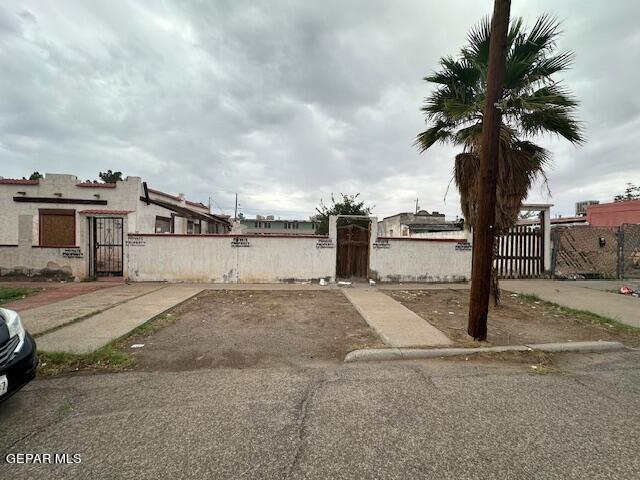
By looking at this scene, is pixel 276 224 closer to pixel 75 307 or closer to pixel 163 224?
pixel 163 224

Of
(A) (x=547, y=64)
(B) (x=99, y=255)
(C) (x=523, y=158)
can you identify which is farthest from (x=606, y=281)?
(B) (x=99, y=255)

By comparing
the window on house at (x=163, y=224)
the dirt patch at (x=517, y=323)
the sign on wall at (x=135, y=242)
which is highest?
the window on house at (x=163, y=224)

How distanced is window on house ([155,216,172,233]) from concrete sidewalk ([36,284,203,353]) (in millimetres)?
9336

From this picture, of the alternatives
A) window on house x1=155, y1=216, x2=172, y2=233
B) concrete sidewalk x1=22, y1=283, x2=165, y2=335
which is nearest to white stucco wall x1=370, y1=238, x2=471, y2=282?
concrete sidewalk x1=22, y1=283, x2=165, y2=335

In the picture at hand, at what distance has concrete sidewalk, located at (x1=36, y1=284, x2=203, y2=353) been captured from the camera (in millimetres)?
4453

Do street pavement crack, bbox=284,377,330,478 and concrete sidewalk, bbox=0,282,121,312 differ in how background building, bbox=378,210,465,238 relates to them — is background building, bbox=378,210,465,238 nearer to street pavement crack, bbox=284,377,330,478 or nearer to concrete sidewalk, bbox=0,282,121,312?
concrete sidewalk, bbox=0,282,121,312

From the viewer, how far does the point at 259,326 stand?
5.71 m

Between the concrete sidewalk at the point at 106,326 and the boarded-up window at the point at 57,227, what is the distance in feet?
30.8

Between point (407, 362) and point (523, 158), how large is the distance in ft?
17.5

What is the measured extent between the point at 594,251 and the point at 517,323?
9.55 m

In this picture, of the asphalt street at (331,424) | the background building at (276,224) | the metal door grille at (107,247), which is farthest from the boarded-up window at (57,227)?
the background building at (276,224)

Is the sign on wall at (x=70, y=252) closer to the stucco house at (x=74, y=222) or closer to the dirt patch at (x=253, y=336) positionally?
the stucco house at (x=74, y=222)

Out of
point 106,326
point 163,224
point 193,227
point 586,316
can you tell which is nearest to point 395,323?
point 586,316

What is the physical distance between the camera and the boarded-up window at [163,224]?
1633cm
